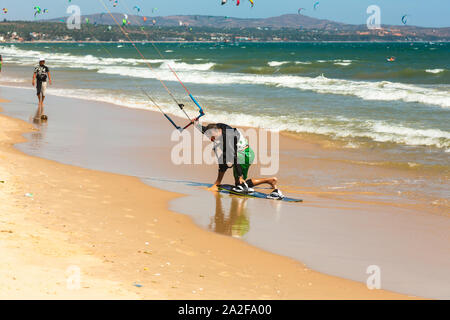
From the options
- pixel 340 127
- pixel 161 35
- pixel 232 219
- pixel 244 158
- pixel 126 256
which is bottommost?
pixel 232 219

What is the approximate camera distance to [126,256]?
17.6 feet

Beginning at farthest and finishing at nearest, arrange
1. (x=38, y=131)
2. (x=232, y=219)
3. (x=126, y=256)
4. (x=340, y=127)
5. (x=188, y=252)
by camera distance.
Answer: (x=340, y=127), (x=38, y=131), (x=232, y=219), (x=188, y=252), (x=126, y=256)

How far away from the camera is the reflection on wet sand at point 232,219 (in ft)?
22.0

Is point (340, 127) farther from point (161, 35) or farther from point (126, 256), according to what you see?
point (161, 35)

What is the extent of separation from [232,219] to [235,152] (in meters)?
1.46

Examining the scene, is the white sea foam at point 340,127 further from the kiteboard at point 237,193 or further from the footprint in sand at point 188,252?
the footprint in sand at point 188,252

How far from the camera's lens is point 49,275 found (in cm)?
454

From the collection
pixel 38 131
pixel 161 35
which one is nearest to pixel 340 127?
pixel 38 131

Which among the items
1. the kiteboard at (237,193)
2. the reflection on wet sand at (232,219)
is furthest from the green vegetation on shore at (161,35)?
the reflection on wet sand at (232,219)

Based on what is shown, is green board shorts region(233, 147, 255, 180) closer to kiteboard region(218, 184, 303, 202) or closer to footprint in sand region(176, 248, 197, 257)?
kiteboard region(218, 184, 303, 202)

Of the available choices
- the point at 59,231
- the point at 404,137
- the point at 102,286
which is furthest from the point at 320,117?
the point at 102,286

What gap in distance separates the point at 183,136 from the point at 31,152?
3.73m

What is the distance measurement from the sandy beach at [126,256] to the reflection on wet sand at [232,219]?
0.77 feet
